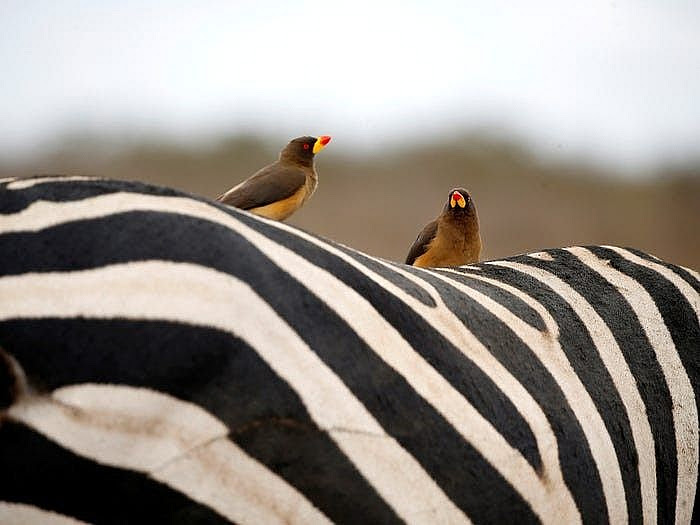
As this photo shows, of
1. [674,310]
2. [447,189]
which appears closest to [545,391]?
[674,310]

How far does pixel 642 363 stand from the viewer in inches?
86.0

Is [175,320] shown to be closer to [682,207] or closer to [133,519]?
[133,519]

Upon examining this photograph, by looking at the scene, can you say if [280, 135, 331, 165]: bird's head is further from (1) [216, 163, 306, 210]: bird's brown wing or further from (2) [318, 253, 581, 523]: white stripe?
(2) [318, 253, 581, 523]: white stripe

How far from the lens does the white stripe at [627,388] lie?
2.05 meters

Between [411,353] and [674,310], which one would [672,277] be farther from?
[411,353]

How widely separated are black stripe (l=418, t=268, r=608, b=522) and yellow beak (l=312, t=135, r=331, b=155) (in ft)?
9.64

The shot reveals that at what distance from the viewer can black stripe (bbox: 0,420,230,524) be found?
1.29 m

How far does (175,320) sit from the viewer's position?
1.37 meters

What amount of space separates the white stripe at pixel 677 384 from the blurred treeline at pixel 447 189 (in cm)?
893

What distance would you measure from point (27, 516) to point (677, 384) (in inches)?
58.7

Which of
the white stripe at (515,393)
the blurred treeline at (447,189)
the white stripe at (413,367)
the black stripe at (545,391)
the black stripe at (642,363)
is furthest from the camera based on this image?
the blurred treeline at (447,189)

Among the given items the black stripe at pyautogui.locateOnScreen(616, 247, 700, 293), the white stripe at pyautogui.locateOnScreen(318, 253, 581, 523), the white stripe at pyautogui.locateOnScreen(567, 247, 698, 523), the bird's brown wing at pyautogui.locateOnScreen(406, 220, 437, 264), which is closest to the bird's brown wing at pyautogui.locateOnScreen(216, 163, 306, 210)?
the bird's brown wing at pyautogui.locateOnScreen(406, 220, 437, 264)

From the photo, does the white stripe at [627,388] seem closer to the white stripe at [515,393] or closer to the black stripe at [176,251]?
the white stripe at [515,393]

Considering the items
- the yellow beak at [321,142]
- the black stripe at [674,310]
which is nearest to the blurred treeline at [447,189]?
the yellow beak at [321,142]
